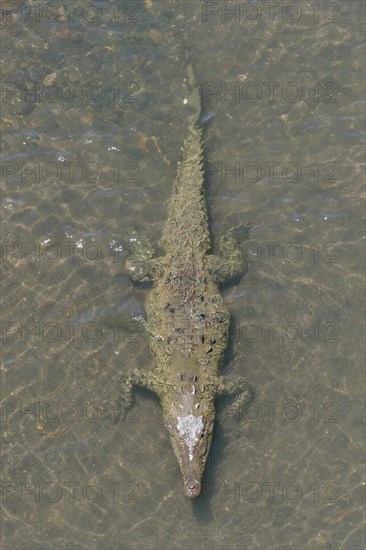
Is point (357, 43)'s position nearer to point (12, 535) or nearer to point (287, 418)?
point (287, 418)

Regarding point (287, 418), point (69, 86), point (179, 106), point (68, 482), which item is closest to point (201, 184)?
point (179, 106)

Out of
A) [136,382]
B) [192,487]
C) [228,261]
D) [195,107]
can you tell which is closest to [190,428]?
[192,487]

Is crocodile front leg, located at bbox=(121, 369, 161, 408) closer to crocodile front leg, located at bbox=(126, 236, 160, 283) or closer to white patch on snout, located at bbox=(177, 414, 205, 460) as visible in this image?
white patch on snout, located at bbox=(177, 414, 205, 460)

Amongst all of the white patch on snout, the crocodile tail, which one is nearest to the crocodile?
the white patch on snout

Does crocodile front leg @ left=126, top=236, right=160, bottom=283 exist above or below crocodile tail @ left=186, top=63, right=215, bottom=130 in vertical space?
below

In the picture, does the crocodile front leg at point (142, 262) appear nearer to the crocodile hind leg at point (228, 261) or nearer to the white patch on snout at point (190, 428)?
the crocodile hind leg at point (228, 261)

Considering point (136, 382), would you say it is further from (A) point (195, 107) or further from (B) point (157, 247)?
(A) point (195, 107)

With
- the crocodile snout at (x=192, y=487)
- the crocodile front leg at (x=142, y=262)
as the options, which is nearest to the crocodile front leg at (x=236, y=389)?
the crocodile snout at (x=192, y=487)

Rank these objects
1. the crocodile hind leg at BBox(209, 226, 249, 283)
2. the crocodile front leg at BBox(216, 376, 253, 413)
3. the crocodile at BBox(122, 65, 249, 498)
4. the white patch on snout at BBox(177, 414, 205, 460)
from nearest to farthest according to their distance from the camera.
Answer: the white patch on snout at BBox(177, 414, 205, 460) < the crocodile at BBox(122, 65, 249, 498) < the crocodile front leg at BBox(216, 376, 253, 413) < the crocodile hind leg at BBox(209, 226, 249, 283)
